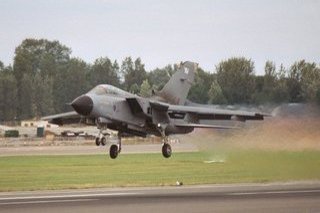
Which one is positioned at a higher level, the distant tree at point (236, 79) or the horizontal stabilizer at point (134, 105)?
the distant tree at point (236, 79)

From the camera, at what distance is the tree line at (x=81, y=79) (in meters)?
42.5

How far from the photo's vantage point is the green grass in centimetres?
3538

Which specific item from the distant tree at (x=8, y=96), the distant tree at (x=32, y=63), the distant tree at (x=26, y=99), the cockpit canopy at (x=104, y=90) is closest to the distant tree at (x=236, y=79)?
the cockpit canopy at (x=104, y=90)

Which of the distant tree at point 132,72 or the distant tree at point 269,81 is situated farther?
the distant tree at point 132,72

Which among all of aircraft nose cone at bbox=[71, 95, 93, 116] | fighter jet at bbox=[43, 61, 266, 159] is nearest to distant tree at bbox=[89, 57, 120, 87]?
fighter jet at bbox=[43, 61, 266, 159]

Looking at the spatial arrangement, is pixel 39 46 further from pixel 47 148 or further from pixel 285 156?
pixel 285 156

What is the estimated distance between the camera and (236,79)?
46062mm

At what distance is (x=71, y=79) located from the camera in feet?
219

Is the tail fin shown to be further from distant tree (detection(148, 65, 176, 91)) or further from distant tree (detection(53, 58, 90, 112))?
distant tree (detection(148, 65, 176, 91))

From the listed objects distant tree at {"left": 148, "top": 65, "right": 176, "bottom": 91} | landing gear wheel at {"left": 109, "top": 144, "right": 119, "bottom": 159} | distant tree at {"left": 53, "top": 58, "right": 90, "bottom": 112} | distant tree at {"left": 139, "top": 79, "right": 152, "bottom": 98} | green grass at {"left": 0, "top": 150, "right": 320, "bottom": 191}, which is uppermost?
distant tree at {"left": 148, "top": 65, "right": 176, "bottom": 91}

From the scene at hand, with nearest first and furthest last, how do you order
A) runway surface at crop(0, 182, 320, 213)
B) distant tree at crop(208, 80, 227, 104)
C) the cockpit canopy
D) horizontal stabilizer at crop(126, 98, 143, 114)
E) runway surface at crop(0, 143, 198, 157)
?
1. runway surface at crop(0, 182, 320, 213)
2. the cockpit canopy
3. horizontal stabilizer at crop(126, 98, 143, 114)
4. distant tree at crop(208, 80, 227, 104)
5. runway surface at crop(0, 143, 198, 157)

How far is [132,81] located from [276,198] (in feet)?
139

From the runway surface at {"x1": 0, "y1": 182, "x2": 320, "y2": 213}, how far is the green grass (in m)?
1.46

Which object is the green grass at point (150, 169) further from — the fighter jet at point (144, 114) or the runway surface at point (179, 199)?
the fighter jet at point (144, 114)
